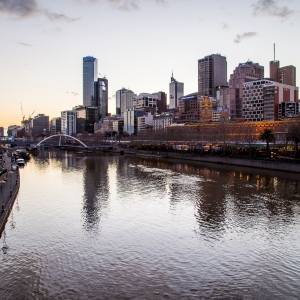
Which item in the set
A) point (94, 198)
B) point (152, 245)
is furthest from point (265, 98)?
→ point (152, 245)

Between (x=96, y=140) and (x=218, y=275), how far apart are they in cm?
13898

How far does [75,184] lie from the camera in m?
44.8

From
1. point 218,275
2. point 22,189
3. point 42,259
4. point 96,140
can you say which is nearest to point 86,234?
point 42,259

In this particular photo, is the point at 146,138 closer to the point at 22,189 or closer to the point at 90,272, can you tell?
the point at 22,189

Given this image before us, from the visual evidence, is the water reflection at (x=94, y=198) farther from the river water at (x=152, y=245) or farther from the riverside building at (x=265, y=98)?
the riverside building at (x=265, y=98)

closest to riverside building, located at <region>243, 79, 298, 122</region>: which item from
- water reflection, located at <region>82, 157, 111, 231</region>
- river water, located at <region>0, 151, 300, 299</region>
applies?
water reflection, located at <region>82, 157, 111, 231</region>

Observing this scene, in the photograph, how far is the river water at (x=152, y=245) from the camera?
15.3 meters

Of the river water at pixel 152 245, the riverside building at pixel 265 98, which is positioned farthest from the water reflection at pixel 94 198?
the riverside building at pixel 265 98

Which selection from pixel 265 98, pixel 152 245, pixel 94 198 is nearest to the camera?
pixel 152 245

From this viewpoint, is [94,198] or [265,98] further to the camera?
[265,98]

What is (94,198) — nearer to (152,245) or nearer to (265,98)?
(152,245)

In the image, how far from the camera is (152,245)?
67.4ft

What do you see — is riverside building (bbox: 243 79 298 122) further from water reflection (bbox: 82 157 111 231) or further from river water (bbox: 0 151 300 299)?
river water (bbox: 0 151 300 299)

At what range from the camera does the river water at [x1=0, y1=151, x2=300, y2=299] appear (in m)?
15.3
